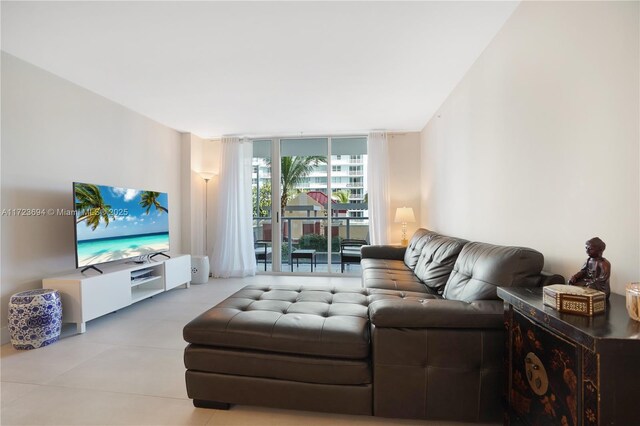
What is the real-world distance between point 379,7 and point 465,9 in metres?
0.57

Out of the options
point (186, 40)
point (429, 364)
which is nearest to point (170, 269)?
point (186, 40)

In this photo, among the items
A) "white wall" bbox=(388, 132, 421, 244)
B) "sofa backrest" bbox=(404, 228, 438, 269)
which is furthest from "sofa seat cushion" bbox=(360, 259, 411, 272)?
"white wall" bbox=(388, 132, 421, 244)

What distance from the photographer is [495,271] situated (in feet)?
5.16

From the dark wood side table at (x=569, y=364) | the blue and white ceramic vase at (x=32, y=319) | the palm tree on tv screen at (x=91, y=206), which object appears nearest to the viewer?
the dark wood side table at (x=569, y=364)

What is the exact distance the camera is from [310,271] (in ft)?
16.4

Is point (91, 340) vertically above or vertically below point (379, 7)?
below

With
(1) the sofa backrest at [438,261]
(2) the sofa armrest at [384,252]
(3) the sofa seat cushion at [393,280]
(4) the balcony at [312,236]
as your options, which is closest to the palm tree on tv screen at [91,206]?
(4) the balcony at [312,236]

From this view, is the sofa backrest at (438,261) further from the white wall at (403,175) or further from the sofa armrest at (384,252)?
the white wall at (403,175)

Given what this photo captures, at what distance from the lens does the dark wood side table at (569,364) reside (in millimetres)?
763

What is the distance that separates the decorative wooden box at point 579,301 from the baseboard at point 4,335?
3791 millimetres

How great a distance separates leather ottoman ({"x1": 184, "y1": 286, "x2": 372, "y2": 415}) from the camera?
1448 millimetres

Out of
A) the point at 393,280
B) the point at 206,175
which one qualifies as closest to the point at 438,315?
the point at 393,280

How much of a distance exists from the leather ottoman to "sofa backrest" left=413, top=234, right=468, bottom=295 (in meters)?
0.97

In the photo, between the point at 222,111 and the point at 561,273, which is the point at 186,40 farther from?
the point at 561,273
